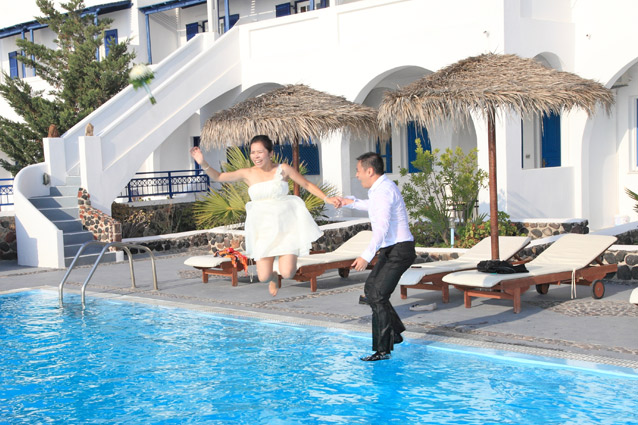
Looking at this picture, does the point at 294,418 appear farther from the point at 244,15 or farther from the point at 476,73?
the point at 244,15

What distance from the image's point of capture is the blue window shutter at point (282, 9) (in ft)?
82.5

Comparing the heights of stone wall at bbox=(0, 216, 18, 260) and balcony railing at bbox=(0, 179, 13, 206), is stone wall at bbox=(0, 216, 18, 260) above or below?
below

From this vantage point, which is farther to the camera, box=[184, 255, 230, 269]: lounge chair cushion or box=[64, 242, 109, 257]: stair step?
box=[64, 242, 109, 257]: stair step

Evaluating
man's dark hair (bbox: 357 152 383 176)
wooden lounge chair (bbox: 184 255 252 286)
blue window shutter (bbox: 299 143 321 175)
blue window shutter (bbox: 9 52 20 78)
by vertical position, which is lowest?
wooden lounge chair (bbox: 184 255 252 286)

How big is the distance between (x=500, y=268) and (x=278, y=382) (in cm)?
358

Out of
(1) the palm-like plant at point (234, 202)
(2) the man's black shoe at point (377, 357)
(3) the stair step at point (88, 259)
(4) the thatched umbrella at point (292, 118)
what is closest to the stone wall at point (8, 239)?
(3) the stair step at point (88, 259)

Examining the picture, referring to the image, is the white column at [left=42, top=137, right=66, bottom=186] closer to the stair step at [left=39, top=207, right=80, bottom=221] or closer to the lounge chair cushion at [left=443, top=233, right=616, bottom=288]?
the stair step at [left=39, top=207, right=80, bottom=221]

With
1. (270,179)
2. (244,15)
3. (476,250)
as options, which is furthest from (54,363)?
(244,15)

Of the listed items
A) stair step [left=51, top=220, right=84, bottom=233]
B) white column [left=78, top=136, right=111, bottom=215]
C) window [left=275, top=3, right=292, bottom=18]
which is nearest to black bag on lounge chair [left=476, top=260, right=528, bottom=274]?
stair step [left=51, top=220, right=84, bottom=233]

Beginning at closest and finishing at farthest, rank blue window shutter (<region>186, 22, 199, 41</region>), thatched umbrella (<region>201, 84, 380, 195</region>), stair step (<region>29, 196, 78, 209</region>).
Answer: thatched umbrella (<region>201, 84, 380, 195</region>) < stair step (<region>29, 196, 78, 209</region>) < blue window shutter (<region>186, 22, 199, 41</region>)

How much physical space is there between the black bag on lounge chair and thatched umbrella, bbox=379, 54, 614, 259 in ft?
3.33

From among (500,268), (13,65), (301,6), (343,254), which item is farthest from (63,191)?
(13,65)

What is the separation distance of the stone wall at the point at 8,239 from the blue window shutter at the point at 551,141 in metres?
13.0

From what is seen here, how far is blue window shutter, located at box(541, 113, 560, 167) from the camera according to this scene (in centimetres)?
1925
